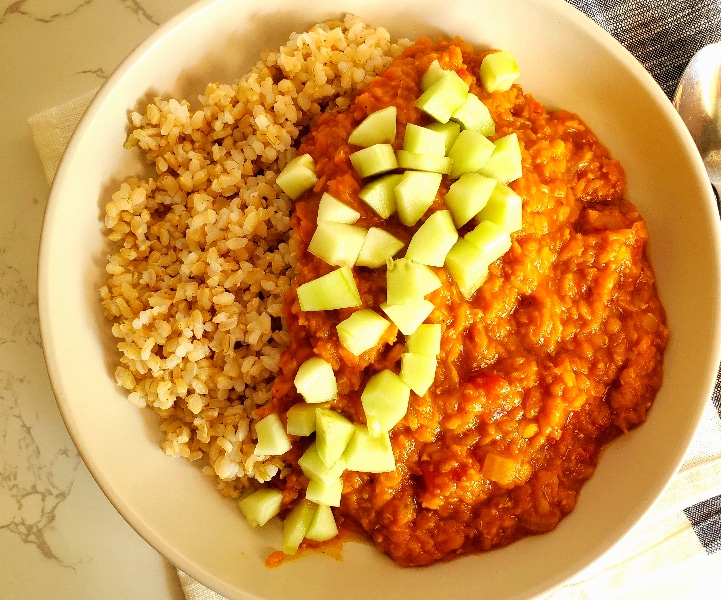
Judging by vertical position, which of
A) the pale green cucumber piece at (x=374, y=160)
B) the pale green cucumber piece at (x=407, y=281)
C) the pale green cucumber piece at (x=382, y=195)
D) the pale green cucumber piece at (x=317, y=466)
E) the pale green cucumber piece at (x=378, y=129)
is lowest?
the pale green cucumber piece at (x=317, y=466)

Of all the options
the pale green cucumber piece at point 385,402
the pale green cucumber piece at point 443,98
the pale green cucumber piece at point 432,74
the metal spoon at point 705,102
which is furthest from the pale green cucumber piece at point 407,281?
the metal spoon at point 705,102

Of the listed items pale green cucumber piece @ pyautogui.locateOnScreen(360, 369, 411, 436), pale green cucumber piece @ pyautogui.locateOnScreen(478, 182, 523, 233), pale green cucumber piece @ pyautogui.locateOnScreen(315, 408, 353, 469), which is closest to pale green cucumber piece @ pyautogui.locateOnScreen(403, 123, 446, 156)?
pale green cucumber piece @ pyautogui.locateOnScreen(478, 182, 523, 233)

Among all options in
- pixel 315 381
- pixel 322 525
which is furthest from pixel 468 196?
pixel 322 525

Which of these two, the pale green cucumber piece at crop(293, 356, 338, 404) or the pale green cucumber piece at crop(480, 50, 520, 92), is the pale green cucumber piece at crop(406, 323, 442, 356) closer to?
the pale green cucumber piece at crop(293, 356, 338, 404)

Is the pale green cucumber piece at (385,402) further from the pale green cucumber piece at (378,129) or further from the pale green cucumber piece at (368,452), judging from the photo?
the pale green cucumber piece at (378,129)

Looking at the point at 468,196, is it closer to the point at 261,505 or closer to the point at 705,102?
the point at 261,505
